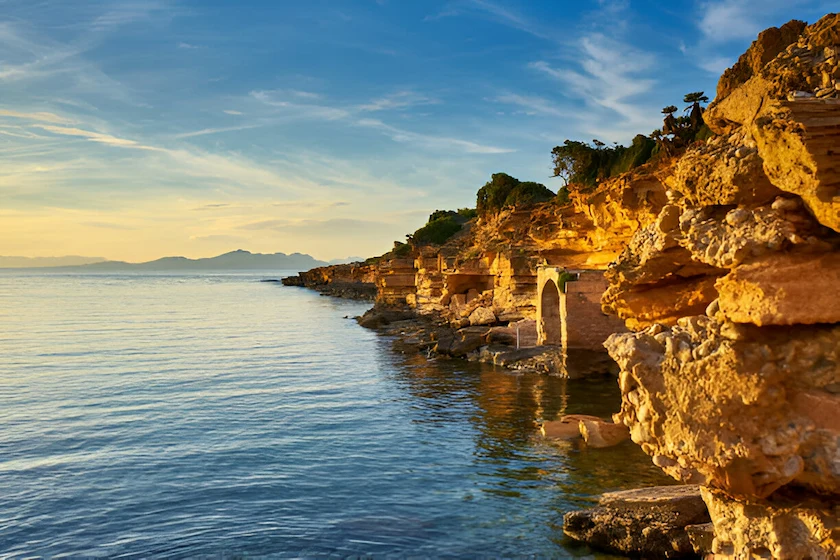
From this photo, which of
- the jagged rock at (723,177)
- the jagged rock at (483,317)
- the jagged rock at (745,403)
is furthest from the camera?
the jagged rock at (483,317)

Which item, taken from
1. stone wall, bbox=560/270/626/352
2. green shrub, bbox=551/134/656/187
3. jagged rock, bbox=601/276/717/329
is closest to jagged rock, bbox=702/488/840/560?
jagged rock, bbox=601/276/717/329

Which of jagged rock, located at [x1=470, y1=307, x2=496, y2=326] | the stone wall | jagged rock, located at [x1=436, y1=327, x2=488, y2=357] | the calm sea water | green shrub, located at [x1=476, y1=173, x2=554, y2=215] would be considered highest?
green shrub, located at [x1=476, y1=173, x2=554, y2=215]

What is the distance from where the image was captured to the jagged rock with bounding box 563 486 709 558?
1133 cm

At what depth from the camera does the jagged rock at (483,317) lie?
142 ft

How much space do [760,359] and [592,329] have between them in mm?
22507

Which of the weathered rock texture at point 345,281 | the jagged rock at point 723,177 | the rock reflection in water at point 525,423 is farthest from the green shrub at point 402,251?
the jagged rock at point 723,177

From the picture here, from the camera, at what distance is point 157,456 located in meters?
18.6

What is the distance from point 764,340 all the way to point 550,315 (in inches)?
1053

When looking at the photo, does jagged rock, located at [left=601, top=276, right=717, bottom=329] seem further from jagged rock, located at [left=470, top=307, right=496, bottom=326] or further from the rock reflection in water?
jagged rock, located at [left=470, top=307, right=496, bottom=326]

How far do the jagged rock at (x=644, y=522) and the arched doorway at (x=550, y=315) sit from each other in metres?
20.5

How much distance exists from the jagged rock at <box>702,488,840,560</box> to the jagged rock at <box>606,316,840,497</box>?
0.25 metres

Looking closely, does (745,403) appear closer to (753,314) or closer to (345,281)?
(753,314)

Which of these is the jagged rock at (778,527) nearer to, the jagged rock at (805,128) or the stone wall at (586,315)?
the jagged rock at (805,128)

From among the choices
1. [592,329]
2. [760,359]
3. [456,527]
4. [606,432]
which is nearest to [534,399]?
[592,329]
